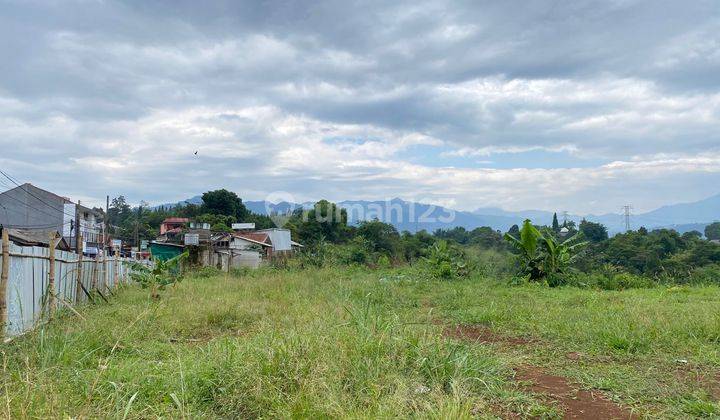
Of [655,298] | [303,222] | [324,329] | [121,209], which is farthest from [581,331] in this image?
[121,209]

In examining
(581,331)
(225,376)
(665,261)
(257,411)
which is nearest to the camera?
(257,411)

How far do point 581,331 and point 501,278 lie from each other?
29.7ft

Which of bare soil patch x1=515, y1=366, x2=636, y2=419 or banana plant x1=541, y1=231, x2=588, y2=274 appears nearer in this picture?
bare soil patch x1=515, y1=366, x2=636, y2=419

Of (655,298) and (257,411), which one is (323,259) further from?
(257,411)

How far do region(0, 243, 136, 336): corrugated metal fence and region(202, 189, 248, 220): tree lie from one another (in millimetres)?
45826

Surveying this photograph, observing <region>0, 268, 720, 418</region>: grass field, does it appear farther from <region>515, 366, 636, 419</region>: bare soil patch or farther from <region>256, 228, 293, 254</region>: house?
<region>256, 228, 293, 254</region>: house

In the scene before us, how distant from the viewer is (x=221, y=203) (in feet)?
181

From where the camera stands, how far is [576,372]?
4.27m

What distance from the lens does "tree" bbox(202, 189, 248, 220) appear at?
54.9 m

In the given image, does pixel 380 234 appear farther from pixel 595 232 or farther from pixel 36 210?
pixel 36 210

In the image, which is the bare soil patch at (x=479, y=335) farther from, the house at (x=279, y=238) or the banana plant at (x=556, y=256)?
the house at (x=279, y=238)

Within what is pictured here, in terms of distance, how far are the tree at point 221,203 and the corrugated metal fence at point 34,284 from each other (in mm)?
45826

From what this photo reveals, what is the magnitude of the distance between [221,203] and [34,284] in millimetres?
50028

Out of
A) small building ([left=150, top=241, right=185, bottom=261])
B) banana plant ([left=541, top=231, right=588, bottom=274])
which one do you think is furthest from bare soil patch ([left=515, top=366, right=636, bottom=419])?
small building ([left=150, top=241, right=185, bottom=261])
